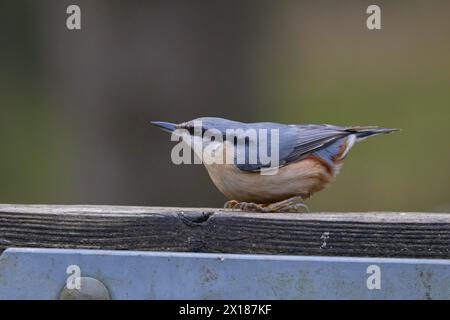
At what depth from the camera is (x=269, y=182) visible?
3.71m

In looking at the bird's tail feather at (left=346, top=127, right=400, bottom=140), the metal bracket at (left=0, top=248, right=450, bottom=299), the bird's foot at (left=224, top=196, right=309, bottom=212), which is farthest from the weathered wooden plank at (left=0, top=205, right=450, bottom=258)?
the bird's tail feather at (left=346, top=127, right=400, bottom=140)

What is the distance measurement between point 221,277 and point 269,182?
1678 mm

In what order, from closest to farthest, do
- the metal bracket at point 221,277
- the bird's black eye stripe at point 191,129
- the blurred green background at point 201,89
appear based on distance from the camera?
the metal bracket at point 221,277
the bird's black eye stripe at point 191,129
the blurred green background at point 201,89

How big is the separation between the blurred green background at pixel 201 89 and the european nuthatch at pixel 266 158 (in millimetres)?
1644

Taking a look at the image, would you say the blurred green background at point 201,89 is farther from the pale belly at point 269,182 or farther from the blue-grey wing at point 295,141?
the pale belly at point 269,182

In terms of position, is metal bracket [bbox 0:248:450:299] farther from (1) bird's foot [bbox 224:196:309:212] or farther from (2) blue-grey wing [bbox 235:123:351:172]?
(2) blue-grey wing [bbox 235:123:351:172]

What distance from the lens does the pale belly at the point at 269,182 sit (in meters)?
3.69

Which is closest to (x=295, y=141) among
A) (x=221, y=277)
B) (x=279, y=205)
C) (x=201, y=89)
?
(x=279, y=205)

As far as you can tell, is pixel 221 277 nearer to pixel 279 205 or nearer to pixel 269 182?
pixel 279 205

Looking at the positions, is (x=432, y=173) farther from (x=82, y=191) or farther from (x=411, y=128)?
(x=82, y=191)

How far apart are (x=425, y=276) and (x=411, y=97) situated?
15.1 feet

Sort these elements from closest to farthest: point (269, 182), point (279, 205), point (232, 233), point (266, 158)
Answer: point (232, 233) < point (279, 205) < point (269, 182) < point (266, 158)

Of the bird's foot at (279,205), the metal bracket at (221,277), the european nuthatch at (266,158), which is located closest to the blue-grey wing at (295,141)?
the european nuthatch at (266,158)

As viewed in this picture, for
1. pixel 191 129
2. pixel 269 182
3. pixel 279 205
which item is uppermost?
pixel 191 129
